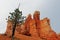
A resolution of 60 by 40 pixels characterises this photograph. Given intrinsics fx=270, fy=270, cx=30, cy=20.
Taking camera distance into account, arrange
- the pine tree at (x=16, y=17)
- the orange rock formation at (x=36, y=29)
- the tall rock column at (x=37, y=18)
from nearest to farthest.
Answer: the pine tree at (x=16, y=17)
the orange rock formation at (x=36, y=29)
the tall rock column at (x=37, y=18)

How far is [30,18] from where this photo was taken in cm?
13775

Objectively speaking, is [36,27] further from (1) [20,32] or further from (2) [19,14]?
(2) [19,14]

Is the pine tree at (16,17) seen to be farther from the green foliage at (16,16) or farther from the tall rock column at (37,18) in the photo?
the tall rock column at (37,18)

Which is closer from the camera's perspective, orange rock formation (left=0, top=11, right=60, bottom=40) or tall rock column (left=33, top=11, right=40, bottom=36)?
orange rock formation (left=0, top=11, right=60, bottom=40)

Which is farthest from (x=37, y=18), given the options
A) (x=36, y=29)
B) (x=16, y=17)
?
(x=16, y=17)

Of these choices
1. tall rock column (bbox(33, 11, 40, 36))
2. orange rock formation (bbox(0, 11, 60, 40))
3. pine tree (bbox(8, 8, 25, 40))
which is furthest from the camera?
tall rock column (bbox(33, 11, 40, 36))

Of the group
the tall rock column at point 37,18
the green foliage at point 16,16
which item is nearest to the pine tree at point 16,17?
the green foliage at point 16,16

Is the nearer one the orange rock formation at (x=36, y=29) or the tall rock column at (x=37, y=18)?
the orange rock formation at (x=36, y=29)

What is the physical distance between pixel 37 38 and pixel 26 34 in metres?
5.72

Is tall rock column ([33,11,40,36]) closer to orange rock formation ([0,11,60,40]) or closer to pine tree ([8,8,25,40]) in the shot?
orange rock formation ([0,11,60,40])

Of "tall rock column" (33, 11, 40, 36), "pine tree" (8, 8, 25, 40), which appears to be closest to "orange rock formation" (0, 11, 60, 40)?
"tall rock column" (33, 11, 40, 36)

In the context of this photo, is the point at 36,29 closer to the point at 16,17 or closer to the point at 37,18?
the point at 37,18

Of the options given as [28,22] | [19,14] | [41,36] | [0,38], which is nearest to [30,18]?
[28,22]

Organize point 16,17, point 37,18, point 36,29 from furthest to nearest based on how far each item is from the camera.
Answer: point 37,18 → point 36,29 → point 16,17
